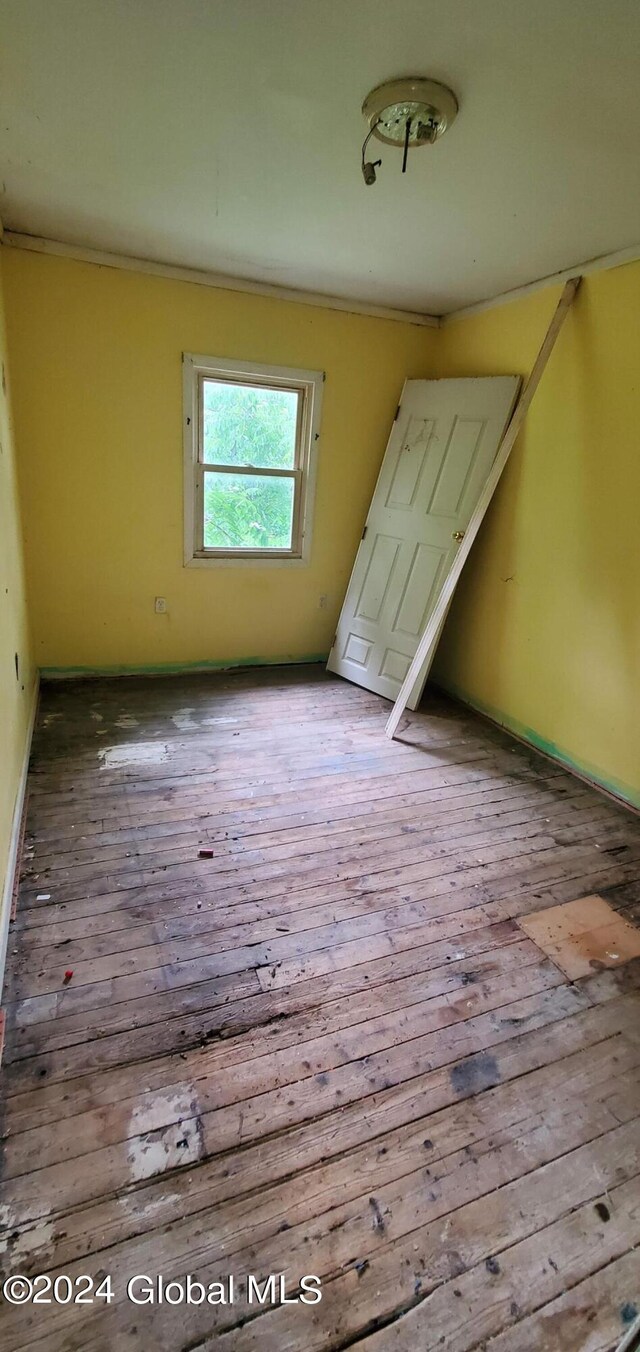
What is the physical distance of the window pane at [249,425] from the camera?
3.38 m

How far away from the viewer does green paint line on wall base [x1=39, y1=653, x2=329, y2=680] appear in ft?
11.5

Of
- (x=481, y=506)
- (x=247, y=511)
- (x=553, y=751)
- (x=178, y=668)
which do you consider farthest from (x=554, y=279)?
(x=178, y=668)

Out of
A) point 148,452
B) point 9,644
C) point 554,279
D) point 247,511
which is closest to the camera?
point 9,644

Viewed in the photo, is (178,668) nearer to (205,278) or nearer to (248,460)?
(248,460)

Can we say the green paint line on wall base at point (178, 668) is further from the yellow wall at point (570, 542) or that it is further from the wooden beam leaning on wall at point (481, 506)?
the yellow wall at point (570, 542)

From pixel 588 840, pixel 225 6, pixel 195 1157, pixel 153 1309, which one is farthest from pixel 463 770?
pixel 225 6

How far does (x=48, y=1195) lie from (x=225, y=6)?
2.58 metres

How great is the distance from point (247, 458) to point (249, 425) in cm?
19

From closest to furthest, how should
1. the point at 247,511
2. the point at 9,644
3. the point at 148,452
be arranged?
the point at 9,644 → the point at 148,452 → the point at 247,511

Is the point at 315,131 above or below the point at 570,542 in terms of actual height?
above

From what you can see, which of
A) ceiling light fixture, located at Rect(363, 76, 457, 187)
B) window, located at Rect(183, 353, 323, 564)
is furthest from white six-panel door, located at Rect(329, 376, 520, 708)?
ceiling light fixture, located at Rect(363, 76, 457, 187)

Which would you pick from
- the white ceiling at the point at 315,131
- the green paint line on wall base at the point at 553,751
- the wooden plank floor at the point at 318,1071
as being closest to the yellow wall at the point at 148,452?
the white ceiling at the point at 315,131

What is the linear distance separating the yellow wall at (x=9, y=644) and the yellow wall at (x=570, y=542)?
2.54 metres

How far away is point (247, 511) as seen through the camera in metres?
3.63
